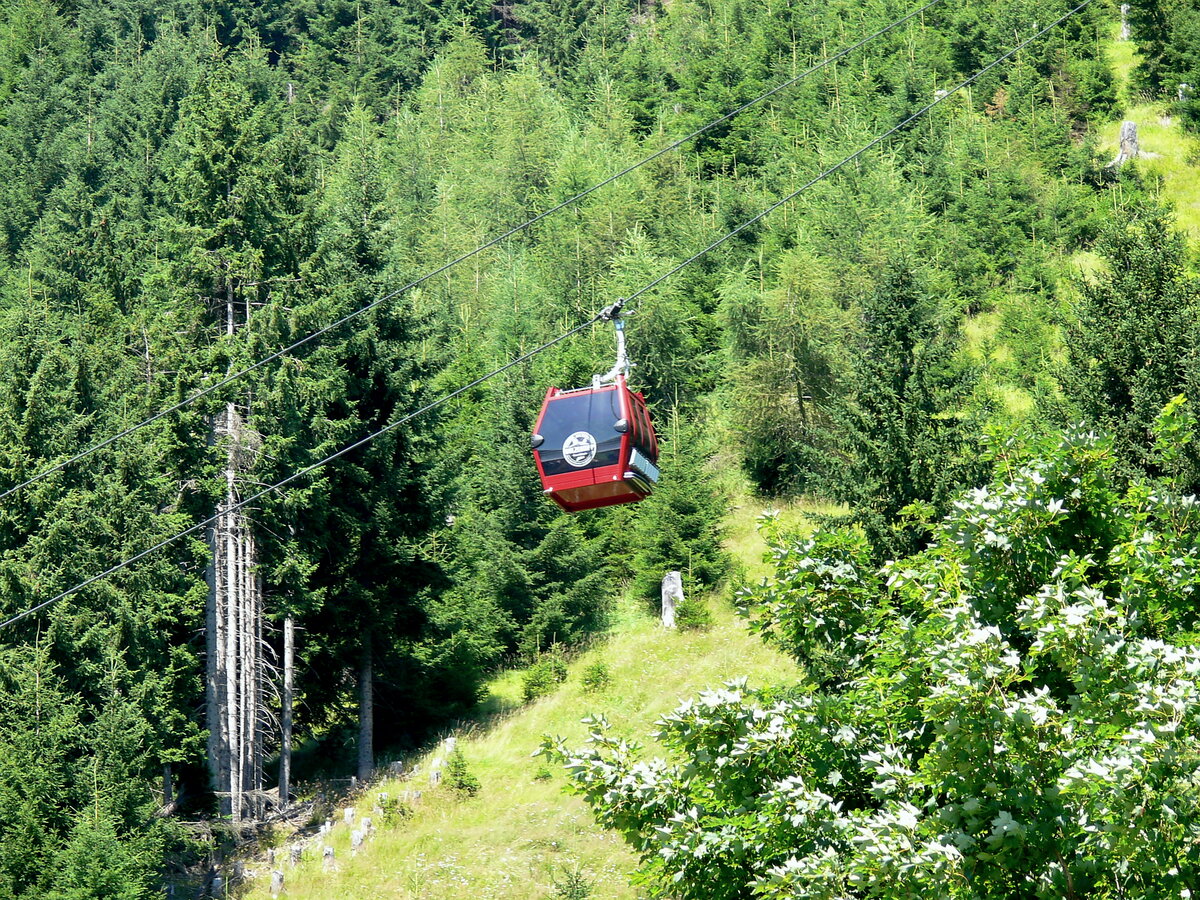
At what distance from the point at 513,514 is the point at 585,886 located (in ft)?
51.1

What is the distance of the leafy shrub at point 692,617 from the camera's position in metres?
35.7

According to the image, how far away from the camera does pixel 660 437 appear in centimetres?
4438

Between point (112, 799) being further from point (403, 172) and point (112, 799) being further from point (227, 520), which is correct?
point (403, 172)

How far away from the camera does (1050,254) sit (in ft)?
182

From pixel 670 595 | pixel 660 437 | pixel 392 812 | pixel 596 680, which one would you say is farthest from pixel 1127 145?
pixel 392 812

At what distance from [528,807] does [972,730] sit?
66.0 feet

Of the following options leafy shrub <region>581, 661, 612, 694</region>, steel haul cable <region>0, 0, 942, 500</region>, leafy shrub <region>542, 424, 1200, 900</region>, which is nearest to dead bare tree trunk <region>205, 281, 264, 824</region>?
steel haul cable <region>0, 0, 942, 500</region>

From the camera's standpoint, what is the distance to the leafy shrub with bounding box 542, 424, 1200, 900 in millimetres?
9172

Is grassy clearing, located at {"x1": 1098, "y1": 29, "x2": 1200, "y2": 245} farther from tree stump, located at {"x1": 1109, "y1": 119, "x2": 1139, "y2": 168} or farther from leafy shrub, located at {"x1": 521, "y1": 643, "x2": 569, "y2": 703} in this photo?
leafy shrub, located at {"x1": 521, "y1": 643, "x2": 569, "y2": 703}

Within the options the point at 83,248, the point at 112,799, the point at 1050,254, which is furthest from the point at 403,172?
the point at 112,799

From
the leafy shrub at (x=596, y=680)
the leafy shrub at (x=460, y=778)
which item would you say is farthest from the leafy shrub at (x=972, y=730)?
the leafy shrub at (x=596, y=680)

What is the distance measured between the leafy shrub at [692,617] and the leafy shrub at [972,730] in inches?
868

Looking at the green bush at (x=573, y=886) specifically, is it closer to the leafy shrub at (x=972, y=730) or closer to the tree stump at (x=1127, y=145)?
the leafy shrub at (x=972, y=730)

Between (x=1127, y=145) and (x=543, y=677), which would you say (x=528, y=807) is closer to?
(x=543, y=677)
